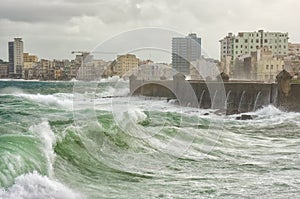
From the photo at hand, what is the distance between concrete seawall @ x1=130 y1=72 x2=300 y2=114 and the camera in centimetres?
2714

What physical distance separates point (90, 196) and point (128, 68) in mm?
5176

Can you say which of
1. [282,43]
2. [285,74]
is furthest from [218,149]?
[282,43]

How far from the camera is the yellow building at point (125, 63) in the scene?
9.82 m

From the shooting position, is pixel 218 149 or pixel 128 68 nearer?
pixel 128 68

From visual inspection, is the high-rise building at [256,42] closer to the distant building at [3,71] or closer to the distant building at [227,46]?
the distant building at [227,46]

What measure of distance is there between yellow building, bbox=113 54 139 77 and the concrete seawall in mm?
12228

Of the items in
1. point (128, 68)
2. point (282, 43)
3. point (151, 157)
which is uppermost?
point (282, 43)

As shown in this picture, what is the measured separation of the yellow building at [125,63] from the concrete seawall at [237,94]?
40.1 ft

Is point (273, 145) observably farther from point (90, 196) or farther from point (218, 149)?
point (90, 196)

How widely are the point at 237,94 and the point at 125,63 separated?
20.9 m

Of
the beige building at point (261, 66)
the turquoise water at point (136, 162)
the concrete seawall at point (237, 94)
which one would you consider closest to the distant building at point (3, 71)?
the beige building at point (261, 66)

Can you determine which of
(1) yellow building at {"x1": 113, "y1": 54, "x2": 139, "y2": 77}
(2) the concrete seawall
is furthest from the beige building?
(1) yellow building at {"x1": 113, "y1": 54, "x2": 139, "y2": 77}

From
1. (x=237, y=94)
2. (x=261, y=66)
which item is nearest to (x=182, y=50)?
(x=237, y=94)

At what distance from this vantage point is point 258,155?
11547 mm
